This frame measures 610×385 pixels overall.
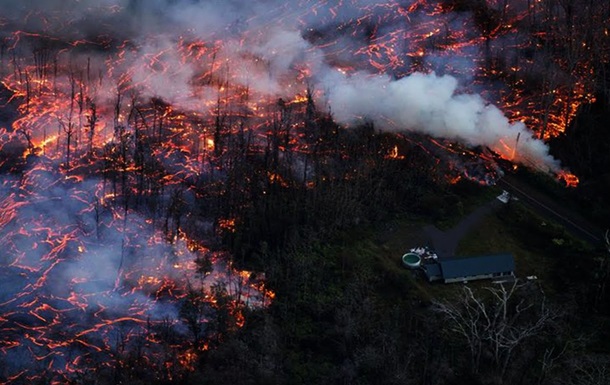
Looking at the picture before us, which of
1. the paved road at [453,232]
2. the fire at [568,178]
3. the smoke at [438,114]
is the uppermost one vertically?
the smoke at [438,114]

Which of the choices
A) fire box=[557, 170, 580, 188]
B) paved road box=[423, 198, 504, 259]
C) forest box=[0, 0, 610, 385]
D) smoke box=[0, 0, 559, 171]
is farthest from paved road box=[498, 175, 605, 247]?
smoke box=[0, 0, 559, 171]

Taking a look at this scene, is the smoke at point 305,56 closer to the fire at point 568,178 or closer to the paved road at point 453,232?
the fire at point 568,178

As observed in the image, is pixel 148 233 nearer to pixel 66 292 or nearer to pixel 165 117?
pixel 66 292

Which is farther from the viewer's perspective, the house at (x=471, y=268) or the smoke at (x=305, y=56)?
the smoke at (x=305, y=56)

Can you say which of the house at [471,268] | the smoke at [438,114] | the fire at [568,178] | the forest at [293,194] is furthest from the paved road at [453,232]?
the smoke at [438,114]

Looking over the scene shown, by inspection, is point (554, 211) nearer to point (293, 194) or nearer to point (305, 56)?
point (293, 194)

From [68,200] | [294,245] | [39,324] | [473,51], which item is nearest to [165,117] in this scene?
[68,200]

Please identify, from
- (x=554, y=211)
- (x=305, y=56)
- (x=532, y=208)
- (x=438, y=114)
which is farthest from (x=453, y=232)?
(x=305, y=56)
